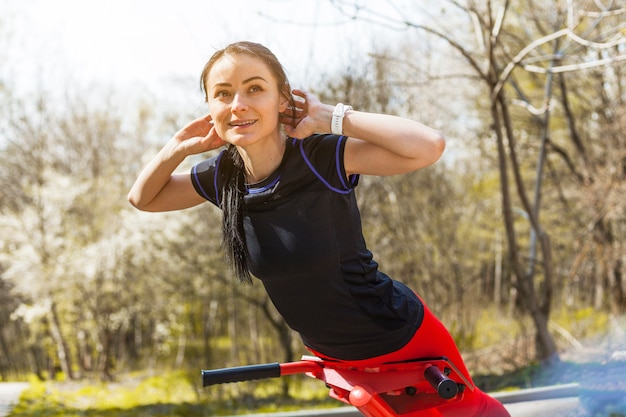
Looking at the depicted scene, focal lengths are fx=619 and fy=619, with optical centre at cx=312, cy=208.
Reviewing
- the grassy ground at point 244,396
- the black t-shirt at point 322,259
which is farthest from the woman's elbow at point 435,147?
the grassy ground at point 244,396

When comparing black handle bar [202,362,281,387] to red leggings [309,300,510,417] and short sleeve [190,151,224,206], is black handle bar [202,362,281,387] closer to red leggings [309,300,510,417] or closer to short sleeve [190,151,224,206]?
red leggings [309,300,510,417]

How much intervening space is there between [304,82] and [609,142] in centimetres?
487

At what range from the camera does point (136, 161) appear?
14688mm

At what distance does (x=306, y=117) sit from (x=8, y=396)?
16.5ft

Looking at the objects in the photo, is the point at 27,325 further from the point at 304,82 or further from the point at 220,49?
the point at 220,49

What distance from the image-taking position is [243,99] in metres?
1.44

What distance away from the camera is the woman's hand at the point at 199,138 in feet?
5.26

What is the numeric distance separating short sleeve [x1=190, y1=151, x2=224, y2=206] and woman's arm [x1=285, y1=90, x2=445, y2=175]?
30 cm

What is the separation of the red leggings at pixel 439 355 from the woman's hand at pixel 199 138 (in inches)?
25.8

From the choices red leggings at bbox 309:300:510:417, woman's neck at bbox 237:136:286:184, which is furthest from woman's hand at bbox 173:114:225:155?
red leggings at bbox 309:300:510:417

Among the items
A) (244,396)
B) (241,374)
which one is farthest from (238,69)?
(244,396)

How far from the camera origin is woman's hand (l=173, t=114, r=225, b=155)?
1.60 meters

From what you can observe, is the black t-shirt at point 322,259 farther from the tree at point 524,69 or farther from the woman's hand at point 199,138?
the tree at point 524,69

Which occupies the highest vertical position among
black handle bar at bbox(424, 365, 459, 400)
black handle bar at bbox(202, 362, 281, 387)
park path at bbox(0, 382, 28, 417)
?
black handle bar at bbox(202, 362, 281, 387)
